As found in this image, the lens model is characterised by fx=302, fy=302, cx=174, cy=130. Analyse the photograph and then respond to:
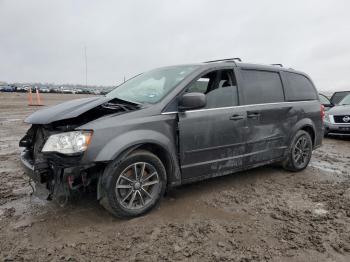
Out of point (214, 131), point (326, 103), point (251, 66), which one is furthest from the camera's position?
point (326, 103)

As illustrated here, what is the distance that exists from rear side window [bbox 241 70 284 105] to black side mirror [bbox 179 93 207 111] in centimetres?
106

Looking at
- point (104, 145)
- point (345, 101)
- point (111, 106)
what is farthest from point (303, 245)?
point (345, 101)

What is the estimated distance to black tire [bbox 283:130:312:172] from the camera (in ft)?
16.9

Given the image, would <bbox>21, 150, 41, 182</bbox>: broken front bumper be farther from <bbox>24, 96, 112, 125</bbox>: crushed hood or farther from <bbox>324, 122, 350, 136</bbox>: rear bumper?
<bbox>324, 122, 350, 136</bbox>: rear bumper

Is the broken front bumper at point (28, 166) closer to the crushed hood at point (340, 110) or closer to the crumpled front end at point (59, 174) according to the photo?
the crumpled front end at point (59, 174)

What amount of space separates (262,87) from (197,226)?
8.19 ft

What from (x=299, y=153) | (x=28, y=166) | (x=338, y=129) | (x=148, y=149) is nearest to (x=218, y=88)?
(x=148, y=149)

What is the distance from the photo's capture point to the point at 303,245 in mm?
2859

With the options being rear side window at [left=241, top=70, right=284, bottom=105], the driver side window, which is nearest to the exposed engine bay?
the driver side window

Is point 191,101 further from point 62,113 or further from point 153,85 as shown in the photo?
point 62,113

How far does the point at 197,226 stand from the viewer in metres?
3.19

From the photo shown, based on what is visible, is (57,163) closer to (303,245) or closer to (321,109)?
(303,245)

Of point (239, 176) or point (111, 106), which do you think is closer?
point (111, 106)

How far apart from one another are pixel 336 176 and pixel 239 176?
1.72 m
